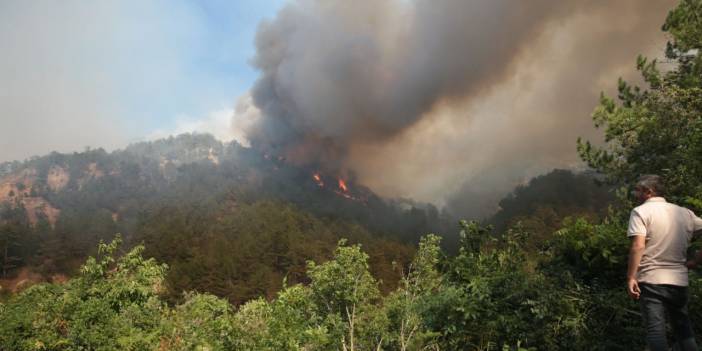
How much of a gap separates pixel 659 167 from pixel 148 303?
2080 cm

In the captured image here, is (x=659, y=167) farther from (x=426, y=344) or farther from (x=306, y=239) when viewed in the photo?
(x=306, y=239)

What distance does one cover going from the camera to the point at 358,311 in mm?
14133

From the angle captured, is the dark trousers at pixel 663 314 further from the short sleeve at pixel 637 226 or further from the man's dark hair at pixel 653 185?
the man's dark hair at pixel 653 185

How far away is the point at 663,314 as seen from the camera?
338 centimetres

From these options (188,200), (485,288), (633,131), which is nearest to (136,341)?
(485,288)

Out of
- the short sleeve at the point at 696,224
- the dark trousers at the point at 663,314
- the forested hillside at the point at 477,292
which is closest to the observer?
the dark trousers at the point at 663,314

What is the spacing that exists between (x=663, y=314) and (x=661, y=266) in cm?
43

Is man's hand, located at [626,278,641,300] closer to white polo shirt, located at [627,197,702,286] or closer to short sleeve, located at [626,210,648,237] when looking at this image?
white polo shirt, located at [627,197,702,286]

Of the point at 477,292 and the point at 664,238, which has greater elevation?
the point at 664,238

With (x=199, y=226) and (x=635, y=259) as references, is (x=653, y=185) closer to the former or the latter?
(x=635, y=259)

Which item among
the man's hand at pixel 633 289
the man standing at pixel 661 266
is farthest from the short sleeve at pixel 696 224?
the man's hand at pixel 633 289

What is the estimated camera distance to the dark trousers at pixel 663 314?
3.35 metres

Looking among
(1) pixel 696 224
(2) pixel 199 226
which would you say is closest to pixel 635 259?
(1) pixel 696 224

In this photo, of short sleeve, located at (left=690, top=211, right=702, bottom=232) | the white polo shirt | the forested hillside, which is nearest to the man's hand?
the white polo shirt
